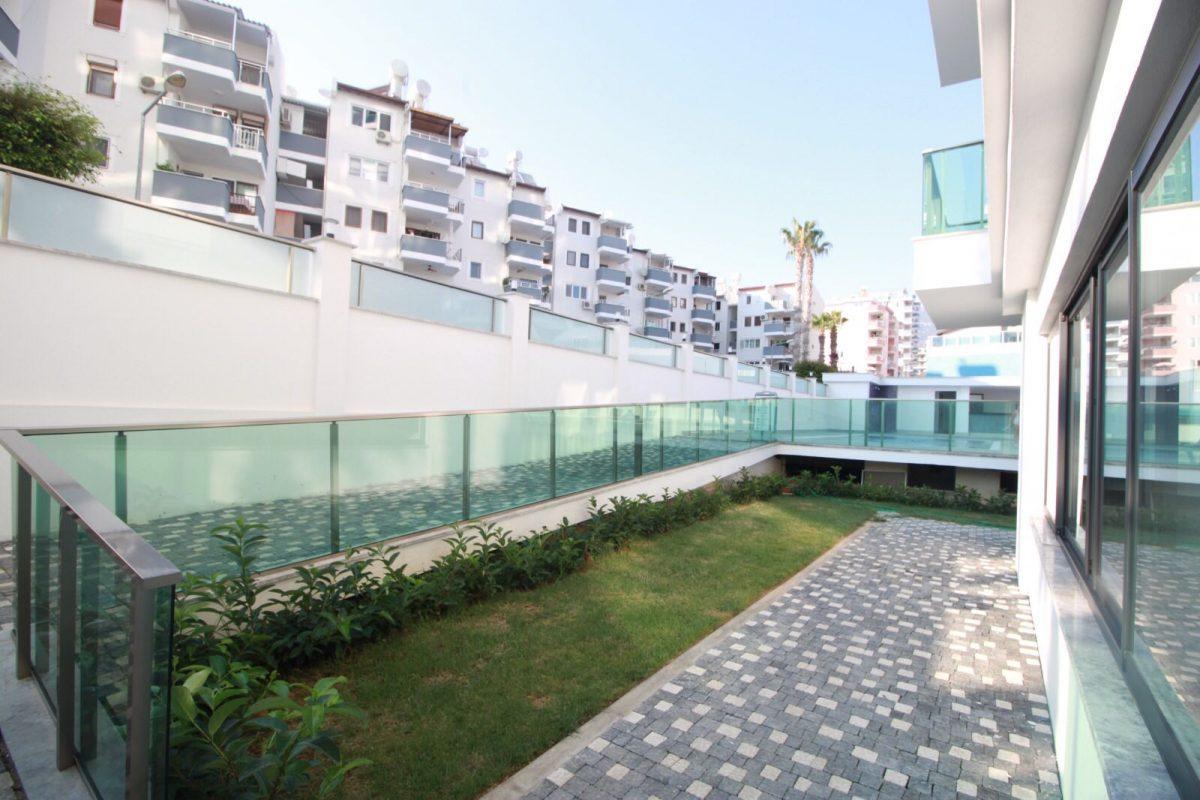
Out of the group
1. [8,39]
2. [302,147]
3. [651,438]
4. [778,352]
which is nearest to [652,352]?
[651,438]

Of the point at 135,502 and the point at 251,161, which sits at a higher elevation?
the point at 251,161

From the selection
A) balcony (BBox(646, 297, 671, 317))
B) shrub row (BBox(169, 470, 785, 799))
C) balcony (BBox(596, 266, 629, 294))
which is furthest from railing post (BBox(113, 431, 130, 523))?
balcony (BBox(646, 297, 671, 317))

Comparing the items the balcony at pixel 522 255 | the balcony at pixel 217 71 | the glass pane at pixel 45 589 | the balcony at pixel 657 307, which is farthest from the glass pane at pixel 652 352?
the balcony at pixel 657 307

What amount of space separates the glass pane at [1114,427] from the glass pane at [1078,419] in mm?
752

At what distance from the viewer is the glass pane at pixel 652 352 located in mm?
16344

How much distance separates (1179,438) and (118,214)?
32.3 feet

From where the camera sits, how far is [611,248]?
4309 cm

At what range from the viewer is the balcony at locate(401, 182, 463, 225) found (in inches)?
1112

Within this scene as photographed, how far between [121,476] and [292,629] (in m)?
1.52

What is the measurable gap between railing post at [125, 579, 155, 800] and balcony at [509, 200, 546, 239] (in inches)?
1422

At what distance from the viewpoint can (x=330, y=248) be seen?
900 cm

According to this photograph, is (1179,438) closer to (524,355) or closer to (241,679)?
(241,679)

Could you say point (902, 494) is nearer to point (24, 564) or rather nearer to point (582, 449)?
point (582, 449)

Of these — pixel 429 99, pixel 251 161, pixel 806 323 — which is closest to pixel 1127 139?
pixel 251 161
